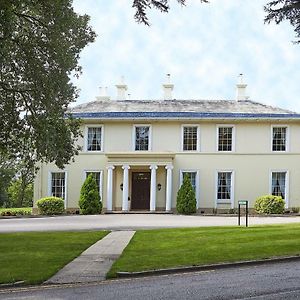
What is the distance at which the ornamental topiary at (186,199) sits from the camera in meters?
33.3

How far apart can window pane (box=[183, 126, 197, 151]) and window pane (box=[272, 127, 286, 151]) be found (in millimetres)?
5115

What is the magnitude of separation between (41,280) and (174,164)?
25.0 meters

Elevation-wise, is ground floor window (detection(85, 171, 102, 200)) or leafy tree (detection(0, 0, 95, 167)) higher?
leafy tree (detection(0, 0, 95, 167))

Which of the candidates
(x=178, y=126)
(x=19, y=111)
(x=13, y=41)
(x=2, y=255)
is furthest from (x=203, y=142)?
(x=2, y=255)

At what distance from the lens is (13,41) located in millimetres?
16859

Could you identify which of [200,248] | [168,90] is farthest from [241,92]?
[200,248]

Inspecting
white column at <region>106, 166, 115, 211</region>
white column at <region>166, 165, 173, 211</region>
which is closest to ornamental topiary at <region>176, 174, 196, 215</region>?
white column at <region>166, 165, 173, 211</region>

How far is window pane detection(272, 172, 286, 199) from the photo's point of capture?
1372 inches

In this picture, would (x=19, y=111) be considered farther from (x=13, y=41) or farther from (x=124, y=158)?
(x=124, y=158)

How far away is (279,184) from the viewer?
34875 mm

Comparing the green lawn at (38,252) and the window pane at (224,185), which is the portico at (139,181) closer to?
the window pane at (224,185)

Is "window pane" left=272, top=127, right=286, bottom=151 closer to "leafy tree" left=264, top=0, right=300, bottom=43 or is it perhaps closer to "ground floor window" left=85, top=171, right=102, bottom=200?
"ground floor window" left=85, top=171, right=102, bottom=200

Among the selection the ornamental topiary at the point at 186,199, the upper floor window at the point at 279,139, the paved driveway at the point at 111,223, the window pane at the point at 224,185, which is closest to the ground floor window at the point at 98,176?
the ornamental topiary at the point at 186,199

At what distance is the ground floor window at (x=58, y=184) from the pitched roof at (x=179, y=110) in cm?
412
